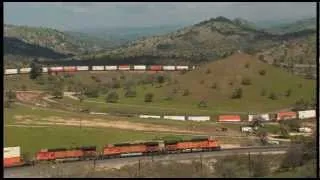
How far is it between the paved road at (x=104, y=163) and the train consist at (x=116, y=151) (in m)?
0.62

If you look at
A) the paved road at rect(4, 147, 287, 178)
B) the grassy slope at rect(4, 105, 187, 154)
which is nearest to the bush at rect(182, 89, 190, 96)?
the grassy slope at rect(4, 105, 187, 154)

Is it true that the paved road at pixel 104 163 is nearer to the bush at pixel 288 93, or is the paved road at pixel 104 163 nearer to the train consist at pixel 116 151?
the train consist at pixel 116 151

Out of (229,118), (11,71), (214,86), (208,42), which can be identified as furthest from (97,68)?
(208,42)

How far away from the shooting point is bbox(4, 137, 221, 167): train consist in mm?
26906

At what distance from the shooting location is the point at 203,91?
5434cm

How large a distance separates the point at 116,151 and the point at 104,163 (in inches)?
79.2

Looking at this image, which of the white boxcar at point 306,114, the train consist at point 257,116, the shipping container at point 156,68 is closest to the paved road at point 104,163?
the train consist at point 257,116

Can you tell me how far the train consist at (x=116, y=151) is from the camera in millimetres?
26906

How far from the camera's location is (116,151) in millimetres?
28016

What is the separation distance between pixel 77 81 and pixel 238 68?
22.3 meters

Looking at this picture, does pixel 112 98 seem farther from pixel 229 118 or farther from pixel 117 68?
pixel 117 68

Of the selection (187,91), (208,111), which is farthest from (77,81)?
(208,111)

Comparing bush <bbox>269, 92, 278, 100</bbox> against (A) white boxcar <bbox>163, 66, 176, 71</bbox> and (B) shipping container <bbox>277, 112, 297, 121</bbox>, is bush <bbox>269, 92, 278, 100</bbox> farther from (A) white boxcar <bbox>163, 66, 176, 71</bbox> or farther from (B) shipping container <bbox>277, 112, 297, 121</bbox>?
(A) white boxcar <bbox>163, 66, 176, 71</bbox>

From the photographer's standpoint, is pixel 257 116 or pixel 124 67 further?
pixel 124 67
